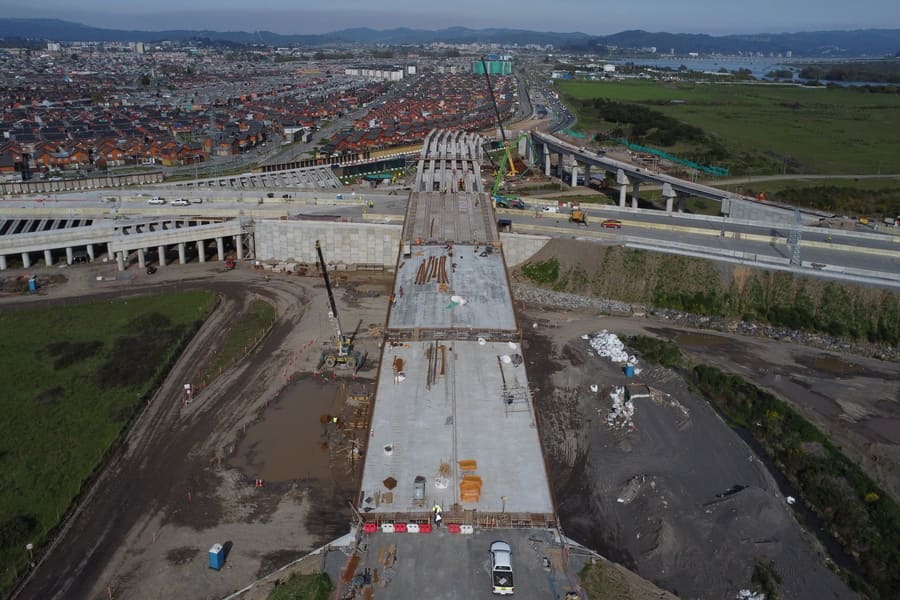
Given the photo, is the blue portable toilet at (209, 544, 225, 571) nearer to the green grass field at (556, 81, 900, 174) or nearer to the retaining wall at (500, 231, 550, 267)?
the retaining wall at (500, 231, 550, 267)

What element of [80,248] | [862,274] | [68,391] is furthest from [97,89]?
[862,274]

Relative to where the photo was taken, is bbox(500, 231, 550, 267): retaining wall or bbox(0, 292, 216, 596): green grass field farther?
bbox(500, 231, 550, 267): retaining wall

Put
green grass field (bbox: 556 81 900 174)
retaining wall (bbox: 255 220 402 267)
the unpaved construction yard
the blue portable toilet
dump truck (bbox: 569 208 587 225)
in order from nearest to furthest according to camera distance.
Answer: the blue portable toilet
the unpaved construction yard
retaining wall (bbox: 255 220 402 267)
dump truck (bbox: 569 208 587 225)
green grass field (bbox: 556 81 900 174)

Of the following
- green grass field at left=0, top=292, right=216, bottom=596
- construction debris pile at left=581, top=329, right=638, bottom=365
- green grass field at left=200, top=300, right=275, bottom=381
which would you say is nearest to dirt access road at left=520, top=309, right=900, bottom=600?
construction debris pile at left=581, top=329, right=638, bottom=365

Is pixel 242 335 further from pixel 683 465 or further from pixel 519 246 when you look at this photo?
pixel 683 465

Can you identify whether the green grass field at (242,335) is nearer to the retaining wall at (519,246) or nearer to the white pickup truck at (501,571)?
the retaining wall at (519,246)

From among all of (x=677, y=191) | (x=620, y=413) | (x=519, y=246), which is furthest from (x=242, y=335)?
(x=677, y=191)

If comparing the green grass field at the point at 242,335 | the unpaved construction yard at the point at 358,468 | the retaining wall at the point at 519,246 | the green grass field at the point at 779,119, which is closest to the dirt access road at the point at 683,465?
the unpaved construction yard at the point at 358,468
